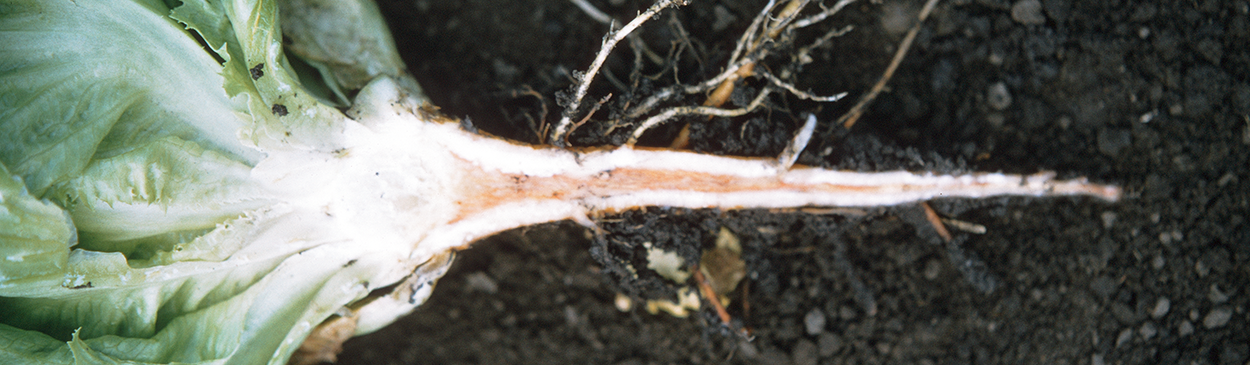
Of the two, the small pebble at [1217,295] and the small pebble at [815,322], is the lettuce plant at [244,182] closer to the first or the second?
the small pebble at [815,322]

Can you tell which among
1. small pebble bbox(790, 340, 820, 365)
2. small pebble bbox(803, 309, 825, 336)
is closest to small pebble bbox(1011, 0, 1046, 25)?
small pebble bbox(803, 309, 825, 336)

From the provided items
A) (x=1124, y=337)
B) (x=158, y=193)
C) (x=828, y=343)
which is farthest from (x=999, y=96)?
(x=158, y=193)

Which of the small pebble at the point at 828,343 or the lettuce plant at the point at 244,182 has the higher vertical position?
the lettuce plant at the point at 244,182

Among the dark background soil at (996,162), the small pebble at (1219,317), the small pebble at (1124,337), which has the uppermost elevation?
the dark background soil at (996,162)

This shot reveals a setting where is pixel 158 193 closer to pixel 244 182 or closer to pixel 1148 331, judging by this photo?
pixel 244 182

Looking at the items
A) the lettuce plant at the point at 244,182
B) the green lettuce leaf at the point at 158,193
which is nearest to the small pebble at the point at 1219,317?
the lettuce plant at the point at 244,182

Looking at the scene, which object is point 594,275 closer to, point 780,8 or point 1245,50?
point 780,8

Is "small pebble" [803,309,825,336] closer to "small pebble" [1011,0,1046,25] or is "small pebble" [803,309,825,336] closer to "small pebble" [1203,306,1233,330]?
"small pebble" [1011,0,1046,25]
